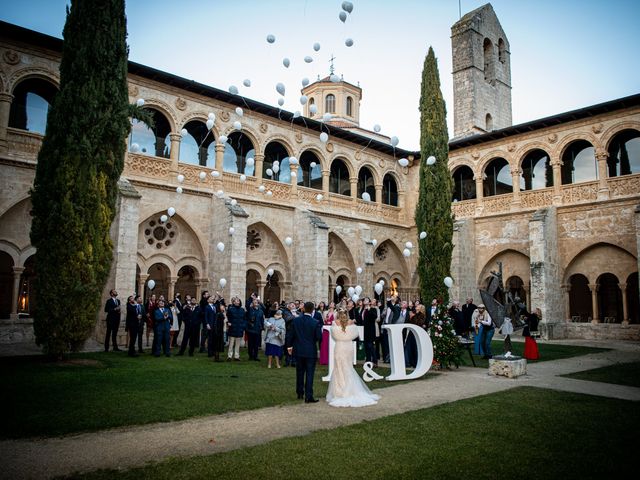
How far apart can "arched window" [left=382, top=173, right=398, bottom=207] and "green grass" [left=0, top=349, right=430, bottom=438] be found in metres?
16.5

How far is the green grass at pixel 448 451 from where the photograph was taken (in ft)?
13.9

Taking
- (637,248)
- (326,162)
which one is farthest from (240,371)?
(637,248)

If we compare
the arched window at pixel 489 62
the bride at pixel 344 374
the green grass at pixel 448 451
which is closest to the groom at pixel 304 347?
the bride at pixel 344 374

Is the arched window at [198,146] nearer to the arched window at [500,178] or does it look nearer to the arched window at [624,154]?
the arched window at [500,178]

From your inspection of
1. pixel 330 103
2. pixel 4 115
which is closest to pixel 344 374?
pixel 4 115

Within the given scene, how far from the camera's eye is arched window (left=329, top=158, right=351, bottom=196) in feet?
80.0

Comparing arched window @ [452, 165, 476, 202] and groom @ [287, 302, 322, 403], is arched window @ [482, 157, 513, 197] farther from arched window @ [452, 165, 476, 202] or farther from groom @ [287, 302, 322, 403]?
groom @ [287, 302, 322, 403]

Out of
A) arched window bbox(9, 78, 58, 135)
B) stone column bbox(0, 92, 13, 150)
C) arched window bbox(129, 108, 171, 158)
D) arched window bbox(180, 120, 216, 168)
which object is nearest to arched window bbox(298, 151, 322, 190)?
arched window bbox(180, 120, 216, 168)

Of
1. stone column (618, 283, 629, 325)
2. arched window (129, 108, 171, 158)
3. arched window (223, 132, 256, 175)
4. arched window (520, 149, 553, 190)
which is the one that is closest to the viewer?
arched window (129, 108, 171, 158)

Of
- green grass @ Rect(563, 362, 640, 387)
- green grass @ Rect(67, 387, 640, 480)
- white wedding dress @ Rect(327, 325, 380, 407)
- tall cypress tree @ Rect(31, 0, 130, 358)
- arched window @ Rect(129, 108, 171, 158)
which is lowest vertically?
green grass @ Rect(67, 387, 640, 480)

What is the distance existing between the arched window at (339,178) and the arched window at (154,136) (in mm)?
9034

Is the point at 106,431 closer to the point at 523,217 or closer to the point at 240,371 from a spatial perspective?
the point at 240,371

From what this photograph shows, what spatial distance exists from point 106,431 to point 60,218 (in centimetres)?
668

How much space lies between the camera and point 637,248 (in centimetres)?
1761
